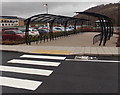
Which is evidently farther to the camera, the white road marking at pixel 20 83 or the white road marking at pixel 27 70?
the white road marking at pixel 27 70

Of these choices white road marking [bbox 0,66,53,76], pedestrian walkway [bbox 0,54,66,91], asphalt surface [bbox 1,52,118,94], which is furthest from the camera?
white road marking [bbox 0,66,53,76]

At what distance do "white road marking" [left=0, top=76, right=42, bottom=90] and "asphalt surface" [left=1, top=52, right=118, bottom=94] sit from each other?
181mm

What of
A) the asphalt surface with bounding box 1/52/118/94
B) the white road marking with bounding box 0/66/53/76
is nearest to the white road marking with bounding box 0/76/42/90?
the asphalt surface with bounding box 1/52/118/94

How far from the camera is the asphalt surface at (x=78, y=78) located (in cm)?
518

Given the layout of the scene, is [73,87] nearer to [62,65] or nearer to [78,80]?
[78,80]

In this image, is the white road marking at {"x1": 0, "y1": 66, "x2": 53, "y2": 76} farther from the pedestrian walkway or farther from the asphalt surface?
the asphalt surface

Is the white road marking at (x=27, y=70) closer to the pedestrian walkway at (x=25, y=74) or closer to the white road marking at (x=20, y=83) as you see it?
the pedestrian walkway at (x=25, y=74)

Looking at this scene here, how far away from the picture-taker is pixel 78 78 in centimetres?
619

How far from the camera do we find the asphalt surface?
17.0ft

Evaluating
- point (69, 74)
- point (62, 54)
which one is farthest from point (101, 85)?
point (62, 54)

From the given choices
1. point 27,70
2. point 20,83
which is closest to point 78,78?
point 20,83

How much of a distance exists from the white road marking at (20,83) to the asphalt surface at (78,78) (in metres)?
0.18

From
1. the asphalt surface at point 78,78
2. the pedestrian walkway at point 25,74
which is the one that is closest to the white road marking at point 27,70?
the pedestrian walkway at point 25,74

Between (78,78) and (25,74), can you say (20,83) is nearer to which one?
(25,74)
